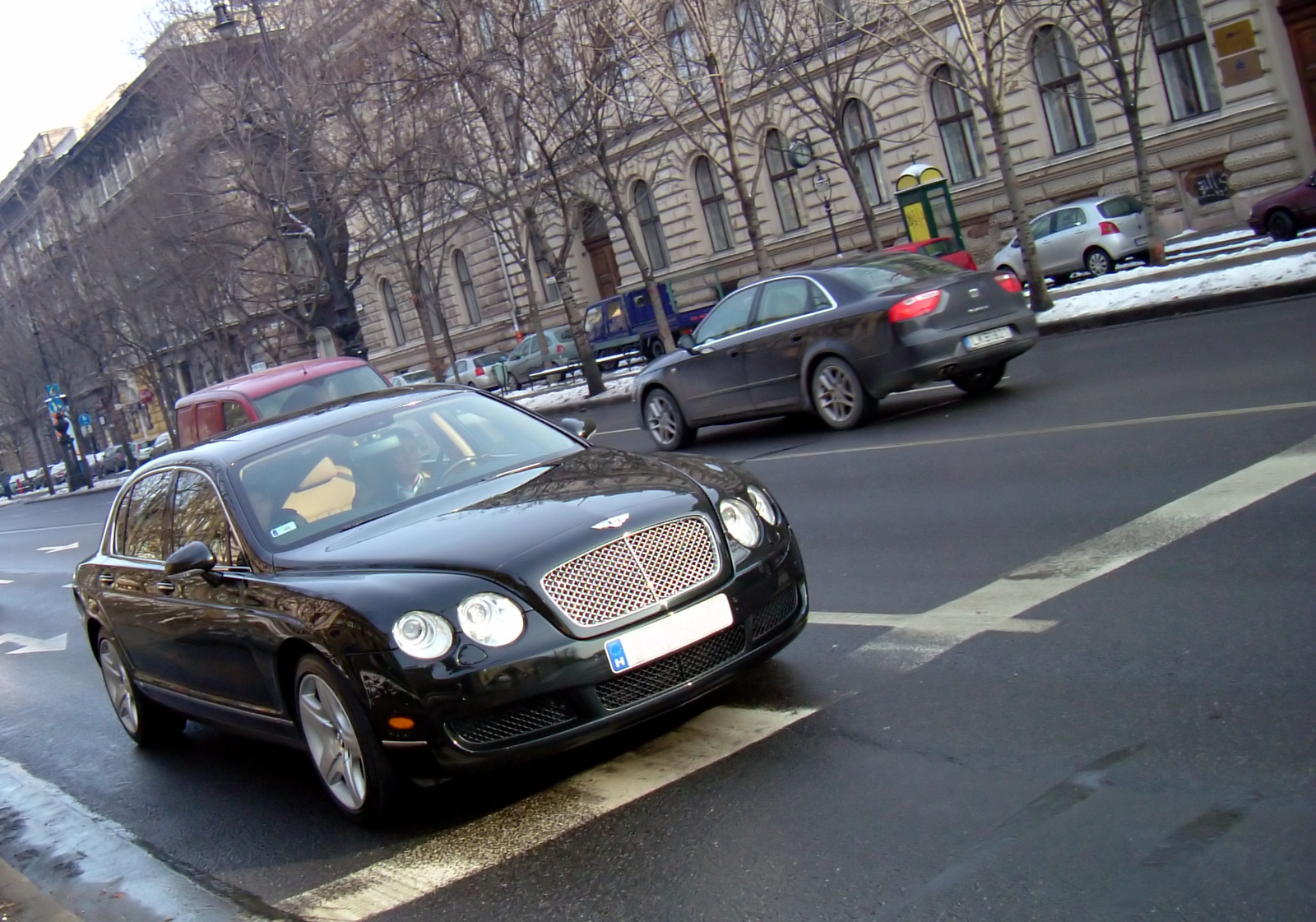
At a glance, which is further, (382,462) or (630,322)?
(630,322)

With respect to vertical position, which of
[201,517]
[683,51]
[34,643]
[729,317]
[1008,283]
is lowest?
[34,643]

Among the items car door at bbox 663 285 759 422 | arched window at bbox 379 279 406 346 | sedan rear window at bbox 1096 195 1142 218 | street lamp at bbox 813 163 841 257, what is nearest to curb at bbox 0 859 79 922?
car door at bbox 663 285 759 422

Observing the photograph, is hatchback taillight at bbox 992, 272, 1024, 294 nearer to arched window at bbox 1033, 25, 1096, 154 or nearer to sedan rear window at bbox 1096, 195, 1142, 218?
sedan rear window at bbox 1096, 195, 1142, 218

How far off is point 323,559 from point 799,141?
28024 mm

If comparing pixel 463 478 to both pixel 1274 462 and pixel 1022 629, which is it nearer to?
pixel 1022 629

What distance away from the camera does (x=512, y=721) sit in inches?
182

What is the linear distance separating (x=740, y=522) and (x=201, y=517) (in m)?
2.54

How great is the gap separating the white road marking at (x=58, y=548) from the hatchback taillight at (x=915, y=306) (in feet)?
57.1

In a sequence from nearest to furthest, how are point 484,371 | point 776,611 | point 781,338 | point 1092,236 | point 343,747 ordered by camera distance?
point 343,747 < point 776,611 < point 781,338 < point 1092,236 < point 484,371

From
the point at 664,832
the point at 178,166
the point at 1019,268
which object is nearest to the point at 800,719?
the point at 664,832

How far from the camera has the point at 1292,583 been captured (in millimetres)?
5301

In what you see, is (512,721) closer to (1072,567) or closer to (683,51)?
(1072,567)

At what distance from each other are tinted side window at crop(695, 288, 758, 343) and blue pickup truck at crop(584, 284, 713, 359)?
20.5 meters

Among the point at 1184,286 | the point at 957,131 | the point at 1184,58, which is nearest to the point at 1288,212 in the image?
the point at 1184,58
